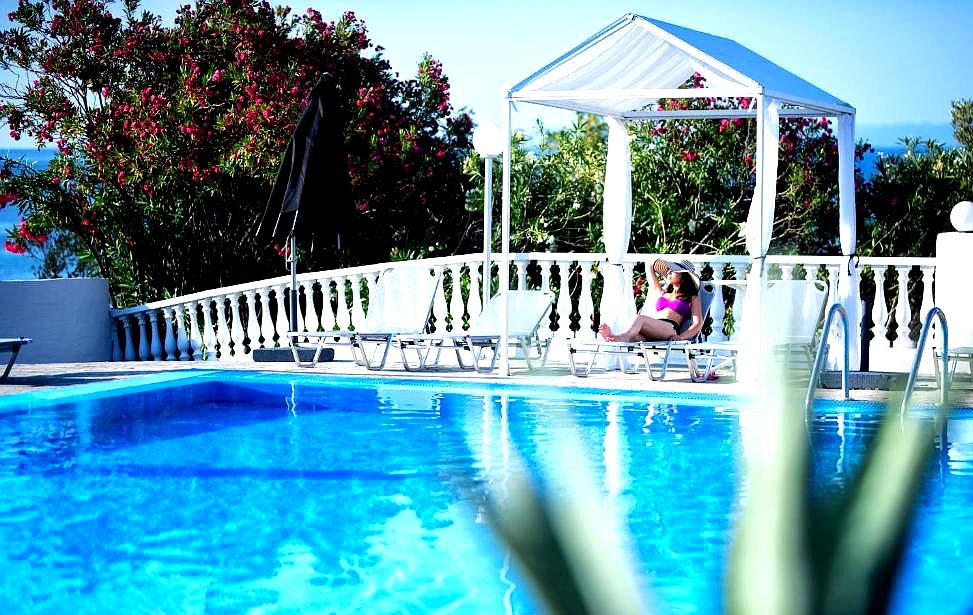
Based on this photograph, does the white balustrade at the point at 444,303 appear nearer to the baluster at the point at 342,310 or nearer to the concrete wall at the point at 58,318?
the baluster at the point at 342,310

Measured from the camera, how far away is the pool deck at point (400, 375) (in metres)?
9.45

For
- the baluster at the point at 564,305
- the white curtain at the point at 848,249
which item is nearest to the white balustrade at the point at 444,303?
the baluster at the point at 564,305

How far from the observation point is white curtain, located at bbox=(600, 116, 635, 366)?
1049 cm

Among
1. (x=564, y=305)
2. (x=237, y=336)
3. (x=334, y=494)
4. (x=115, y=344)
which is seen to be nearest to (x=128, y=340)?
(x=115, y=344)

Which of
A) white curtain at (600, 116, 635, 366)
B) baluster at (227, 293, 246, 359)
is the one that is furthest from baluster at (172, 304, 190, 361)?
white curtain at (600, 116, 635, 366)

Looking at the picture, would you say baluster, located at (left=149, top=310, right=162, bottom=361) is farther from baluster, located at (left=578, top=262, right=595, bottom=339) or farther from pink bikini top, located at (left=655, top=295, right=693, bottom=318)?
pink bikini top, located at (left=655, top=295, right=693, bottom=318)

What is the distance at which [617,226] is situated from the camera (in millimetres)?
10531

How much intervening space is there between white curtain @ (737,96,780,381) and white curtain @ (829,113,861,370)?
2.14ft

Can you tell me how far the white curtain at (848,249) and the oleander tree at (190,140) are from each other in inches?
226

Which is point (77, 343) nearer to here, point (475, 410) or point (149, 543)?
point (475, 410)

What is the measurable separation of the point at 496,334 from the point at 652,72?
2426 millimetres

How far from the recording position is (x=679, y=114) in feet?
34.9

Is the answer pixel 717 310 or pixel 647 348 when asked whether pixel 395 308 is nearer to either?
pixel 647 348

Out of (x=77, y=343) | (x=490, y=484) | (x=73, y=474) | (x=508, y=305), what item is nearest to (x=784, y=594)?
(x=490, y=484)
